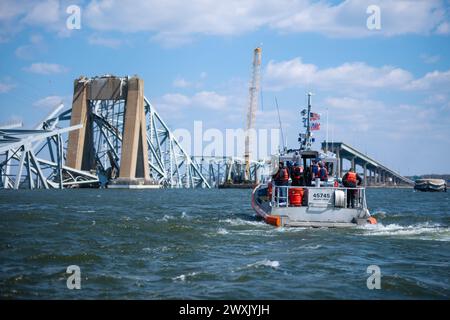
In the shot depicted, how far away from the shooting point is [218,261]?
1608cm

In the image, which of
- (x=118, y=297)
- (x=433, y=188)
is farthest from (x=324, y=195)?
(x=433, y=188)

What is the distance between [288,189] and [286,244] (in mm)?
5237

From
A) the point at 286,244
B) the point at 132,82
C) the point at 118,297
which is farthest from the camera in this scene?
the point at 132,82

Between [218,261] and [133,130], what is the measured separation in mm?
100357

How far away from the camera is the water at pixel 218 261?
12570mm

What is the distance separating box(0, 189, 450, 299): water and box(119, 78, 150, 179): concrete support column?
89.8m

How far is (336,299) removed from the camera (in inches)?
473

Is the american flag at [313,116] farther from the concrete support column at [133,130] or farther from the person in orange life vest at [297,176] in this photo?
the concrete support column at [133,130]

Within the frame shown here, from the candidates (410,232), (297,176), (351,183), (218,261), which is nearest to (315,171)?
(297,176)

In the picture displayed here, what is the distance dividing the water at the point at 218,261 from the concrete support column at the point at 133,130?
8977cm

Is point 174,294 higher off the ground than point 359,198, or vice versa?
point 359,198

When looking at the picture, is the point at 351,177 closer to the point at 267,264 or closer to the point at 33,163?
the point at 267,264

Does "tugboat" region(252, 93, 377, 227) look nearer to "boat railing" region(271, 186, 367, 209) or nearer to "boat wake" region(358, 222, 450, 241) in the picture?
"boat railing" region(271, 186, 367, 209)
